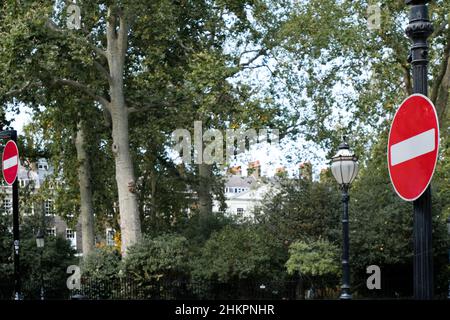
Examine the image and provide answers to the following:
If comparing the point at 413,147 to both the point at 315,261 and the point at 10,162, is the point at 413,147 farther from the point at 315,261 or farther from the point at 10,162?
the point at 315,261

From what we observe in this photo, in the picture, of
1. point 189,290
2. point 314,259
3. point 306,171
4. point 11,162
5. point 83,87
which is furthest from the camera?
point 306,171

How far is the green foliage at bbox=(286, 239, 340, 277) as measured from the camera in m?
24.0

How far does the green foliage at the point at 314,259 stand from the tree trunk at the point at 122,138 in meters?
5.85

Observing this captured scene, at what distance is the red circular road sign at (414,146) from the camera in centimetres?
374

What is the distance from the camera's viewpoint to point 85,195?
3206cm

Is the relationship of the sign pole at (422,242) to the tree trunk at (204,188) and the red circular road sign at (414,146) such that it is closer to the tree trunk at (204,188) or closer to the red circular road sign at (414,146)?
the red circular road sign at (414,146)

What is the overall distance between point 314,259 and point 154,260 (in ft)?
17.7

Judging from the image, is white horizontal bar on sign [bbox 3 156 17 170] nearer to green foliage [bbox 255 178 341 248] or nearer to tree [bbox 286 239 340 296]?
tree [bbox 286 239 340 296]

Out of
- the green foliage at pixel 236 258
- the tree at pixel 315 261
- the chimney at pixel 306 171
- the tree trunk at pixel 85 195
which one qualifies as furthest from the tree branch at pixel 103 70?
the tree at pixel 315 261

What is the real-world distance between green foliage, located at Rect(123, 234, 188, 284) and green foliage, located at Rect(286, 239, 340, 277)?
12.7 feet

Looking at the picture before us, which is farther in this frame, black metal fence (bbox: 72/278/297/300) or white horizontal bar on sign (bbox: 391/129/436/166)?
black metal fence (bbox: 72/278/297/300)

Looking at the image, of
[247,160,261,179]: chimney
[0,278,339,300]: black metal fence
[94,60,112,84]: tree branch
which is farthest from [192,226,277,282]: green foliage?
[94,60,112,84]: tree branch

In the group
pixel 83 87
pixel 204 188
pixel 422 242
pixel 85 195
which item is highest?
pixel 83 87

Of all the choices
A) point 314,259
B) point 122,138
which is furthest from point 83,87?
point 314,259
